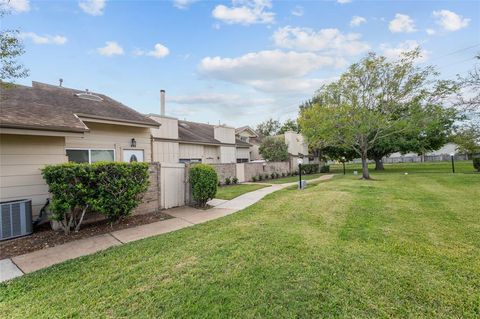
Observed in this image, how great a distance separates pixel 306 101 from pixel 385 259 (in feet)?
103

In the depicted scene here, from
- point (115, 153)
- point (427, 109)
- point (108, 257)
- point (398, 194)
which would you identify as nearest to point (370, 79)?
point (427, 109)

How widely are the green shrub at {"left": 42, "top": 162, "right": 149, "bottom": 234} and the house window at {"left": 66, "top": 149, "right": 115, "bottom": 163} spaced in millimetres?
3117

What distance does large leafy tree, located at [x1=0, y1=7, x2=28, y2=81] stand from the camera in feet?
14.4

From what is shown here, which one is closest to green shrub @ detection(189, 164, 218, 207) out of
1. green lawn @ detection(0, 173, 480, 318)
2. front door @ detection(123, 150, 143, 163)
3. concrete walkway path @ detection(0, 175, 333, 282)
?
concrete walkway path @ detection(0, 175, 333, 282)

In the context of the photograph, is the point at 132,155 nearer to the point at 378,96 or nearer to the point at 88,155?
the point at 88,155

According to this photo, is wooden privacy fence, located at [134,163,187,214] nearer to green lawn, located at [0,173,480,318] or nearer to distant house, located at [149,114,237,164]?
green lawn, located at [0,173,480,318]

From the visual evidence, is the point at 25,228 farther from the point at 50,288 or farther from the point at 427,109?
the point at 427,109

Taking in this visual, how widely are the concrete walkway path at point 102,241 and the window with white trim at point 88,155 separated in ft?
11.9

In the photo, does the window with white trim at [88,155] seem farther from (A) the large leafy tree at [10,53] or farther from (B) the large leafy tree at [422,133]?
(B) the large leafy tree at [422,133]

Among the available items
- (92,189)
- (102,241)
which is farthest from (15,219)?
(102,241)

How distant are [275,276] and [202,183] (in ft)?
15.8

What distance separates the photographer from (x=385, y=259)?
11.2 feet

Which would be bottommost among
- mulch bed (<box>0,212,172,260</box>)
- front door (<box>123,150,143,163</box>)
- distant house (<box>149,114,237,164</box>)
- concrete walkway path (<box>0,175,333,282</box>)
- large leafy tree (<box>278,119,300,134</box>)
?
concrete walkway path (<box>0,175,333,282</box>)

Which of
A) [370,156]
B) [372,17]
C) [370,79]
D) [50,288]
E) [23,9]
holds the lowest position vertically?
[50,288]
